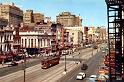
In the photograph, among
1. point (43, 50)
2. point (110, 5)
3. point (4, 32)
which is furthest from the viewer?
point (43, 50)

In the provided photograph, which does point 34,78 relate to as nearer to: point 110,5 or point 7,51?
point 110,5

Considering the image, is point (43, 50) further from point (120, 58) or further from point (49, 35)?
point (120, 58)

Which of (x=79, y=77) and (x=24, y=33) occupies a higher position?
(x=24, y=33)

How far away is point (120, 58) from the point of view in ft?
141

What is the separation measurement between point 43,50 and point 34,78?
87000mm

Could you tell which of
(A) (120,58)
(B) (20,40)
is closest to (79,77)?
(A) (120,58)

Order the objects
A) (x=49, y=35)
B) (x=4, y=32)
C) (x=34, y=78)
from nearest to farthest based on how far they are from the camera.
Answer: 1. (x=34, y=78)
2. (x=4, y=32)
3. (x=49, y=35)

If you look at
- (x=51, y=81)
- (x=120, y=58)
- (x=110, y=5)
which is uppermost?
(x=110, y=5)

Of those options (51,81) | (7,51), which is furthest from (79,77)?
(7,51)

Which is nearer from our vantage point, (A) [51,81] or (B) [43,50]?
(A) [51,81]

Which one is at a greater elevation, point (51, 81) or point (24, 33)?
point (24, 33)

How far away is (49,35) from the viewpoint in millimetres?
176500

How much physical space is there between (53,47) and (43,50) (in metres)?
16.1

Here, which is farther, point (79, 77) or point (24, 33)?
point (24, 33)
